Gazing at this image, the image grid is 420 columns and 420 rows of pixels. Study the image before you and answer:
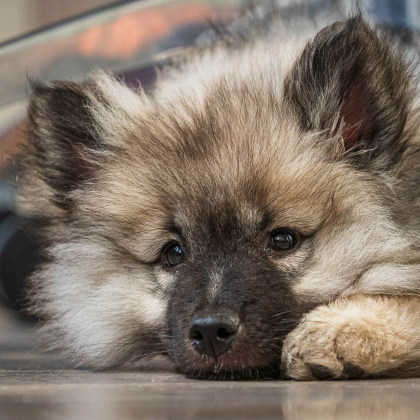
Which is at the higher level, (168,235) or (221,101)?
(221,101)

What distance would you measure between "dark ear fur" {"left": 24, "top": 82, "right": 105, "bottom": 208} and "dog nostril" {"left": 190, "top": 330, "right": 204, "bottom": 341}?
987 mm

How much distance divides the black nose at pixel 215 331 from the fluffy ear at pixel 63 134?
1.00 metres

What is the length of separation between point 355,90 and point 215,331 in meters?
1.03

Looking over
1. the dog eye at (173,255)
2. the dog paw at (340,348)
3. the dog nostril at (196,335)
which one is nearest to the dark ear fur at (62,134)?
the dog eye at (173,255)

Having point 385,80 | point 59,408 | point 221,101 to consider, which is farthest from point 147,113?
point 59,408

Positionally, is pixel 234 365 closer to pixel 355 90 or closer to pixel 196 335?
pixel 196 335

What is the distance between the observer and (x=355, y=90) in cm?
219

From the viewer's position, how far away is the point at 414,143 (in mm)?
2236

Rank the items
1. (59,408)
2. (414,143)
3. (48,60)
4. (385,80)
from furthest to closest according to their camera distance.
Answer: (48,60) → (414,143) → (385,80) → (59,408)

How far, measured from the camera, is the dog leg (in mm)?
1776

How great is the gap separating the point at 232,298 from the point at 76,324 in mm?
995

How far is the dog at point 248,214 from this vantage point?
1.86 metres

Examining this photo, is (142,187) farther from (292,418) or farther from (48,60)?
(48,60)

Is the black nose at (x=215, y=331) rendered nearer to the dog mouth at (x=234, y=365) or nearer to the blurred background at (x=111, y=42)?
the dog mouth at (x=234, y=365)
